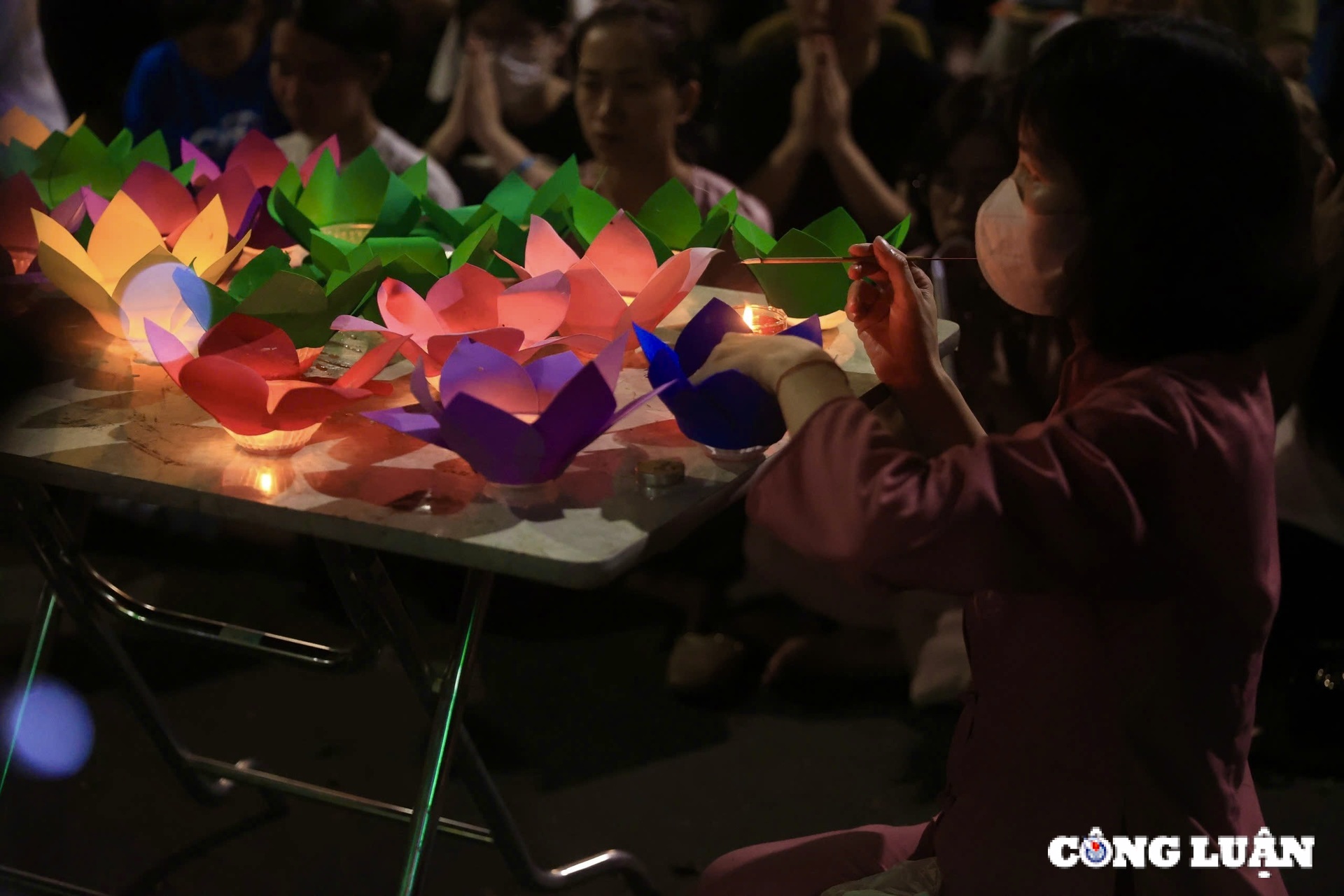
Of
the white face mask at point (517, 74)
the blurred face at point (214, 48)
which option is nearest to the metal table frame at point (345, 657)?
the blurred face at point (214, 48)

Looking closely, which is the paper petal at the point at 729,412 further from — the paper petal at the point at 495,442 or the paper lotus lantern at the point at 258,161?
the paper lotus lantern at the point at 258,161

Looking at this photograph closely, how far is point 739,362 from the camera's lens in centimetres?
103

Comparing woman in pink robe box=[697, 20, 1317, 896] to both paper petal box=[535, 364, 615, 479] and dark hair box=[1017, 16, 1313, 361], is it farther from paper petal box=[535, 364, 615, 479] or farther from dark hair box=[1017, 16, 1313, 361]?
paper petal box=[535, 364, 615, 479]

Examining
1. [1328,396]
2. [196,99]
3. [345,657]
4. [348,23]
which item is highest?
[196,99]

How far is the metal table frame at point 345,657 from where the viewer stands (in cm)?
114

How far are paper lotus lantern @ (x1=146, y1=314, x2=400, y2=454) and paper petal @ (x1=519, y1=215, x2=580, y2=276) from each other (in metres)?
0.29

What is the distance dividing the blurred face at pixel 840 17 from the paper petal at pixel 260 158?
4.97 ft

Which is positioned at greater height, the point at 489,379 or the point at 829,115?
the point at 829,115

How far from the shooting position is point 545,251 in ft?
4.48

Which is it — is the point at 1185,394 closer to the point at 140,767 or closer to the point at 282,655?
the point at 282,655

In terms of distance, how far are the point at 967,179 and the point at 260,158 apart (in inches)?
51.4

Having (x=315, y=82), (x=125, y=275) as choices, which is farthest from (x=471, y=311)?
(x=315, y=82)

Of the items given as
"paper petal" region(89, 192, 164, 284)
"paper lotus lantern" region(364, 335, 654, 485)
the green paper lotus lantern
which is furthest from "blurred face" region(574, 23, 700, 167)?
"paper lotus lantern" region(364, 335, 654, 485)

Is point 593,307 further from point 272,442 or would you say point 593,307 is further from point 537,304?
point 272,442
